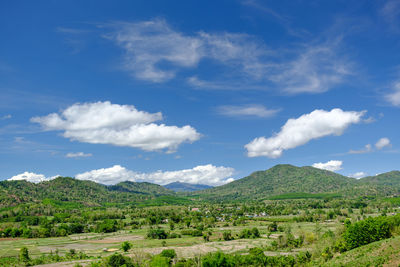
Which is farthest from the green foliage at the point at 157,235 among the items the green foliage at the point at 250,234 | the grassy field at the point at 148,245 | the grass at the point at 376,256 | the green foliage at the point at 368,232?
the grass at the point at 376,256

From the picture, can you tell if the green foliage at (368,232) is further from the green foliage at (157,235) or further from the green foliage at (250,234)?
the green foliage at (157,235)

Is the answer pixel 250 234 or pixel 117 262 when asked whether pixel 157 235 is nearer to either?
pixel 250 234

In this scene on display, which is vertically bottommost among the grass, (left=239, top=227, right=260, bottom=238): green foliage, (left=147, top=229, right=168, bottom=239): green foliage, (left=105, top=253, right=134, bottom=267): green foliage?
(left=239, top=227, right=260, bottom=238): green foliage

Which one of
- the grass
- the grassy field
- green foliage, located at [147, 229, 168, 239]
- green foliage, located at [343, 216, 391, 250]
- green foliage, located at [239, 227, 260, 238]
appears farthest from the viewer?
green foliage, located at [147, 229, 168, 239]

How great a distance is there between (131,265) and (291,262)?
43395 millimetres

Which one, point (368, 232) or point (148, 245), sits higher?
point (368, 232)

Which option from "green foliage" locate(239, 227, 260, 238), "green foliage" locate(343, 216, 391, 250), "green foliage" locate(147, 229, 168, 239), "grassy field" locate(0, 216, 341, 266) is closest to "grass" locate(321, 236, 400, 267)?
"green foliage" locate(343, 216, 391, 250)

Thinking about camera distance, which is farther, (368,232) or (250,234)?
(250,234)

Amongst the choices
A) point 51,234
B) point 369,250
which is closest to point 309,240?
point 369,250

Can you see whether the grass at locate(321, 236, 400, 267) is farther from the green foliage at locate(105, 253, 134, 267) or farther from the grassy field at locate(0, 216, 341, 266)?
the green foliage at locate(105, 253, 134, 267)

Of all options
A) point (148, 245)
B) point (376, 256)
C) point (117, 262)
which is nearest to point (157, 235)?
point (148, 245)

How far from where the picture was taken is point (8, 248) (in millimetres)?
121812

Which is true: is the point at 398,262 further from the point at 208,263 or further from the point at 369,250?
the point at 208,263

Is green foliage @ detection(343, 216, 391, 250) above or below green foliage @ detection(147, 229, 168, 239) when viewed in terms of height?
above
